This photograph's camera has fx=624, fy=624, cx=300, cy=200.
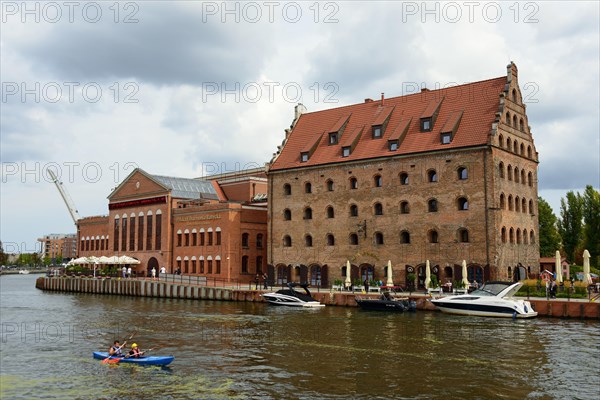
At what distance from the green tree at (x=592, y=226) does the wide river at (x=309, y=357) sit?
121 ft

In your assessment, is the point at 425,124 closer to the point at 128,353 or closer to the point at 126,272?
the point at 128,353

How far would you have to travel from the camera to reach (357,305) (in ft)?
169

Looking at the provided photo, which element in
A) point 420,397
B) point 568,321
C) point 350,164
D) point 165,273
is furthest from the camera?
point 165,273

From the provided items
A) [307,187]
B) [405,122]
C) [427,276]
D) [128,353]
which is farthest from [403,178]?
[128,353]

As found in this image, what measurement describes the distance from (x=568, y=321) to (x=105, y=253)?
7206 cm

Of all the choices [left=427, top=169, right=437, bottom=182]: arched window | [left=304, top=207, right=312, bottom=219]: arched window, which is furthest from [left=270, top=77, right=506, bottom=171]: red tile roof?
[left=304, top=207, right=312, bottom=219]: arched window

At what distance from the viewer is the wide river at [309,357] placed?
23.2 meters

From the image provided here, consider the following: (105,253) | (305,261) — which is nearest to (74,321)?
Result: (305,261)

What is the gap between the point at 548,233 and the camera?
80.2 m

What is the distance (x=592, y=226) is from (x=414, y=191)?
3072 centimetres

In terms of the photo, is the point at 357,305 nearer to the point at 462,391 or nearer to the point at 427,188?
the point at 427,188

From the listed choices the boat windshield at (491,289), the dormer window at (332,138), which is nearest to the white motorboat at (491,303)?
the boat windshield at (491,289)

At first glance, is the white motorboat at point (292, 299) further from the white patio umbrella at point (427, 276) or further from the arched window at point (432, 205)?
the arched window at point (432, 205)

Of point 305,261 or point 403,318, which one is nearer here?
point 403,318
